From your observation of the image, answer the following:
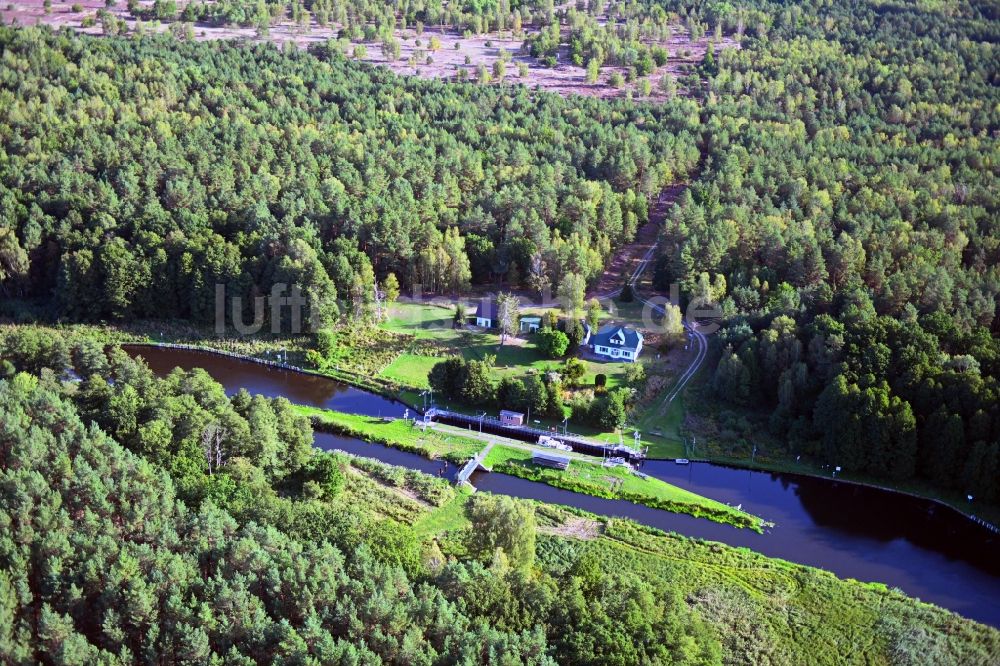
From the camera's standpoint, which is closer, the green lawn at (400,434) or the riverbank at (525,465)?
the riverbank at (525,465)

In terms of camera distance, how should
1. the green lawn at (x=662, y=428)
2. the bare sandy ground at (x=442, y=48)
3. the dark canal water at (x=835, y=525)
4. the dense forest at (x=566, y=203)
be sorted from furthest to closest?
1. the bare sandy ground at (x=442, y=48)
2. the dense forest at (x=566, y=203)
3. the green lawn at (x=662, y=428)
4. the dark canal water at (x=835, y=525)

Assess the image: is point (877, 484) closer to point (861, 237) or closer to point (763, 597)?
point (763, 597)

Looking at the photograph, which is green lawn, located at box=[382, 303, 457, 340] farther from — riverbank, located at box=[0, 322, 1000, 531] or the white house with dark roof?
the white house with dark roof

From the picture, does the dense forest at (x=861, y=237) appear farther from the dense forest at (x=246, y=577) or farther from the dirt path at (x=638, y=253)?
the dense forest at (x=246, y=577)

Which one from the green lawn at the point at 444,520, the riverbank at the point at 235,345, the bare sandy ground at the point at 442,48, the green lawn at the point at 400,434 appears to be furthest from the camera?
the bare sandy ground at the point at 442,48

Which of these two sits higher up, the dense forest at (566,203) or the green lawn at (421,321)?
the dense forest at (566,203)

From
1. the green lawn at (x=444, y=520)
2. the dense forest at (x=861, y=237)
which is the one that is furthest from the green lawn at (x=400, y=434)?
the dense forest at (x=861, y=237)

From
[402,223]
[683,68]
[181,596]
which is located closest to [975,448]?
[181,596]

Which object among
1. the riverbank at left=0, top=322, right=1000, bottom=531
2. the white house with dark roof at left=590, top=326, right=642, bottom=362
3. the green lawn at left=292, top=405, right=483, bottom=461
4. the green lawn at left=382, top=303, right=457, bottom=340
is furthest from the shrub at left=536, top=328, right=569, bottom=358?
the green lawn at left=292, top=405, right=483, bottom=461
